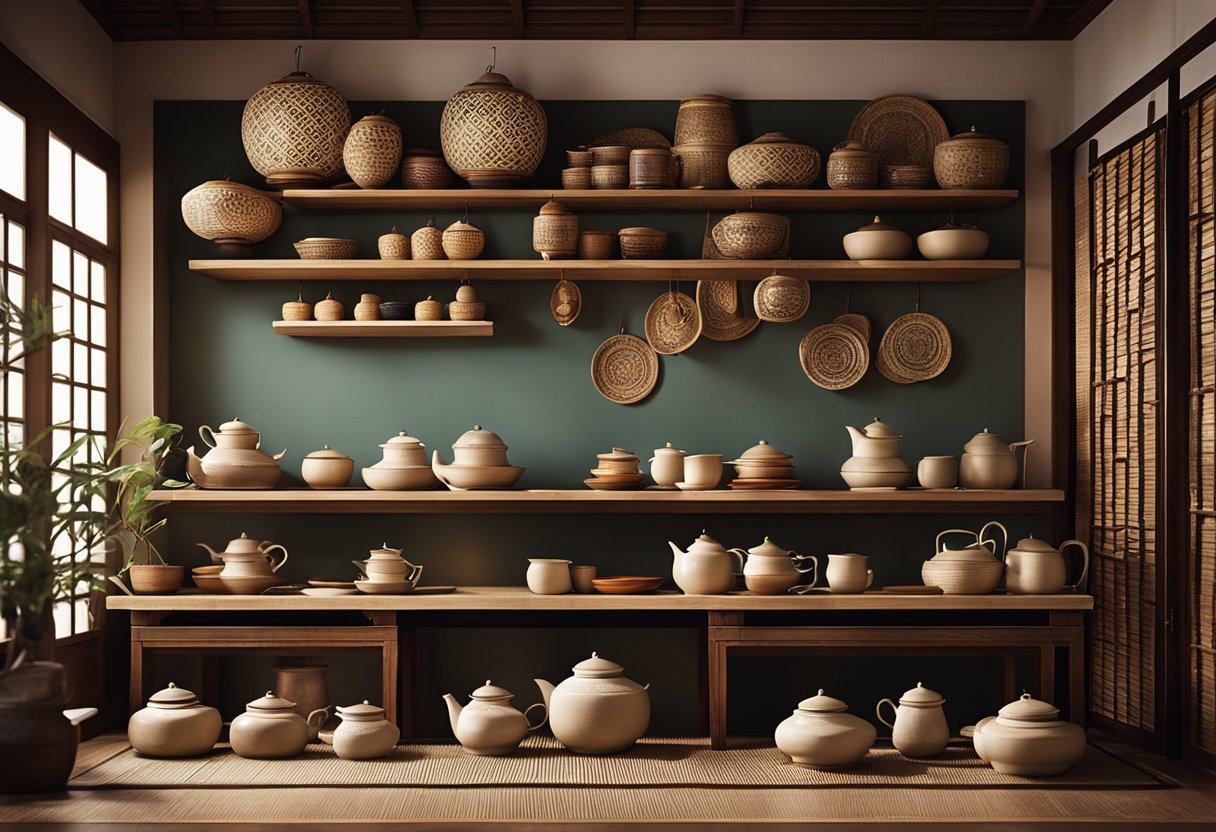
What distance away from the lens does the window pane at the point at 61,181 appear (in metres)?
5.02

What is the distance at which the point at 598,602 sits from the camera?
5043mm

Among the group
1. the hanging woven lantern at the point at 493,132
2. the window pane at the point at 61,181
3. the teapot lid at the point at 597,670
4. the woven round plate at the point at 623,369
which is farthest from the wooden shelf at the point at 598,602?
the hanging woven lantern at the point at 493,132

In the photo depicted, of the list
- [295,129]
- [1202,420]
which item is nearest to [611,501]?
[295,129]

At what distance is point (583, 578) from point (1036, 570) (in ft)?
6.06

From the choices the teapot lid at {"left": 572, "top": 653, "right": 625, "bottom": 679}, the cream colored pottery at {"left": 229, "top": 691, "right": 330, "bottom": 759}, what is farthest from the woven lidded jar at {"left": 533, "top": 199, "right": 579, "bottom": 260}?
the cream colored pottery at {"left": 229, "top": 691, "right": 330, "bottom": 759}

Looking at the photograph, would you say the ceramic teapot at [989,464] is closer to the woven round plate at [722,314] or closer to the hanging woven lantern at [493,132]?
the woven round plate at [722,314]

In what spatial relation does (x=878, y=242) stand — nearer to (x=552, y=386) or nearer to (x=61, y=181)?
(x=552, y=386)

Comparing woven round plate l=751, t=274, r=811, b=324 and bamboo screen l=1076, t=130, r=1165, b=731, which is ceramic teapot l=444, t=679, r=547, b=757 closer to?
woven round plate l=751, t=274, r=811, b=324

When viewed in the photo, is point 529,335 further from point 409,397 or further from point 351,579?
point 351,579

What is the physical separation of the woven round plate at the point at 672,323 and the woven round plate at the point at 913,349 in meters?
0.87

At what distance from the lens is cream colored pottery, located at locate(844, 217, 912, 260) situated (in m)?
5.41

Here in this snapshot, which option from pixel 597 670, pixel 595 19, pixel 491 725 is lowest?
pixel 491 725

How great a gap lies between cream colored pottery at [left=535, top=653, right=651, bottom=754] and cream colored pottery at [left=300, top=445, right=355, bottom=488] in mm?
1357

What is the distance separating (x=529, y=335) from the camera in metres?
5.72
